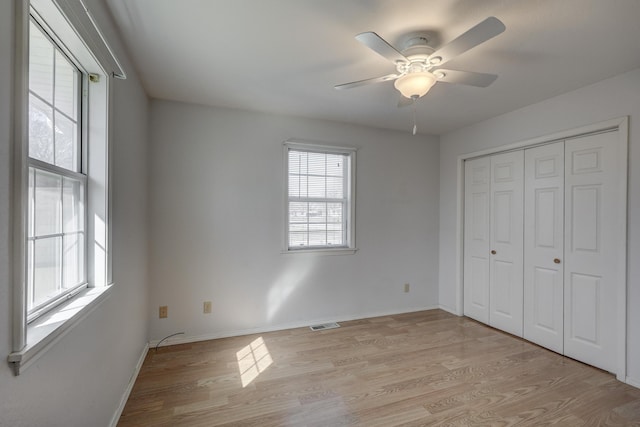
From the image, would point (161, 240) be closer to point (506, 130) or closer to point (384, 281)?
point (384, 281)

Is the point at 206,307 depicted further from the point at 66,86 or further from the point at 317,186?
the point at 66,86

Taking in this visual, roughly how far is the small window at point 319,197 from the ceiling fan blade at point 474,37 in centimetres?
189

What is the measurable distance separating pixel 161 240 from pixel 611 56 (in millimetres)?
3903

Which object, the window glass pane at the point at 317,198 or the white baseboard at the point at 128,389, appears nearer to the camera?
the white baseboard at the point at 128,389

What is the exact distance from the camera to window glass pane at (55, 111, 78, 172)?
1301 mm

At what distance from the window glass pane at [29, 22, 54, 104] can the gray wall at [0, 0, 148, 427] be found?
1.03 feet

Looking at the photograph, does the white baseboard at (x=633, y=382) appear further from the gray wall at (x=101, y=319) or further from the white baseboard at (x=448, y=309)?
the gray wall at (x=101, y=319)

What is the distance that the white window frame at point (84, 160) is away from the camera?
33.5 inches

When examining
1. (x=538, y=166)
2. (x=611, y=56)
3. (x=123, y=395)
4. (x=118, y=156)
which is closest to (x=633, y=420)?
(x=538, y=166)

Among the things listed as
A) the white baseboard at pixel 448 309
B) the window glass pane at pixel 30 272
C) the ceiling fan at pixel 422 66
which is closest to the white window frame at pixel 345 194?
the ceiling fan at pixel 422 66

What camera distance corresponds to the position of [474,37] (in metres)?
1.42

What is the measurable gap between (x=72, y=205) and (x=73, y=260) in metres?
0.28

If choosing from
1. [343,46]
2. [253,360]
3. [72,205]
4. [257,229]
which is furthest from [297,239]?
[72,205]

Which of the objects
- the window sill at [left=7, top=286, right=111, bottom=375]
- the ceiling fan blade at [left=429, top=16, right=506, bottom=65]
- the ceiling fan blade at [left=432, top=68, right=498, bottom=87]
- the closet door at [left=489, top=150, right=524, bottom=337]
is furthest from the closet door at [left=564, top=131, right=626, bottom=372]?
the window sill at [left=7, top=286, right=111, bottom=375]
